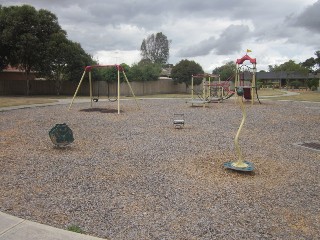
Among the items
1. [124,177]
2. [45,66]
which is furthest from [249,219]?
[45,66]

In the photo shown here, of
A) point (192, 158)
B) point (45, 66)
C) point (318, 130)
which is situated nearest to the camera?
point (192, 158)

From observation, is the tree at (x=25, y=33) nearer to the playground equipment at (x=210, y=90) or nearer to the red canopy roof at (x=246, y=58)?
the playground equipment at (x=210, y=90)

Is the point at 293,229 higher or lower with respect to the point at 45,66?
lower

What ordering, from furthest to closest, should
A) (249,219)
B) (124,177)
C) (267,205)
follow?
(124,177) < (267,205) < (249,219)

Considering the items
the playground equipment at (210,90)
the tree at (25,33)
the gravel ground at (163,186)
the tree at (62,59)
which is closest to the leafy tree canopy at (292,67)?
the playground equipment at (210,90)

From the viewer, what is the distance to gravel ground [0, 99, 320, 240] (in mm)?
4031

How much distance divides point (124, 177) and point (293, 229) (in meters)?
2.96

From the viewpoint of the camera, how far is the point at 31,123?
1273 cm

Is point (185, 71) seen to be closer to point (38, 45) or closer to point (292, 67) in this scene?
point (38, 45)

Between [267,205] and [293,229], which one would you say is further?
[267,205]

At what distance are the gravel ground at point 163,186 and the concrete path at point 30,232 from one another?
22 centimetres

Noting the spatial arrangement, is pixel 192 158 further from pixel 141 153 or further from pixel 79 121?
pixel 79 121

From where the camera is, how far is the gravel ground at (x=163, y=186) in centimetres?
403

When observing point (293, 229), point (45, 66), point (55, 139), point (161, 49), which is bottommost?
point (293, 229)
